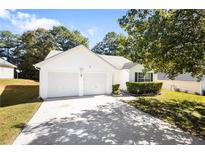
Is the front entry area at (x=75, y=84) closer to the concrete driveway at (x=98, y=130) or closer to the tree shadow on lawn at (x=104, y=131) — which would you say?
the concrete driveway at (x=98, y=130)

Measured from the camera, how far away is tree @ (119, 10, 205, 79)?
23.9 ft

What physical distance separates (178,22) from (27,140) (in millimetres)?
7433

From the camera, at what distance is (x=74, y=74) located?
15078mm

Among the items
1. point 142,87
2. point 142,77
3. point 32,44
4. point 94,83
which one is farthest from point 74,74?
point 32,44

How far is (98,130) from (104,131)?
250mm

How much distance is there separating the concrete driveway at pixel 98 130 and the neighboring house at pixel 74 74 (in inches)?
196

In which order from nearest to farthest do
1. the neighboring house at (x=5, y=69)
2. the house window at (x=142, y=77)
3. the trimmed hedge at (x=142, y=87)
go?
the trimmed hedge at (x=142, y=87) < the house window at (x=142, y=77) < the neighboring house at (x=5, y=69)

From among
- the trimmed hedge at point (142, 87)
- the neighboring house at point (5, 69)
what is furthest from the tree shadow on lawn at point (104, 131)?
the neighboring house at point (5, 69)

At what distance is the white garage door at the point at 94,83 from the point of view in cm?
1578

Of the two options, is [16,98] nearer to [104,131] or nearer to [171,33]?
[104,131]

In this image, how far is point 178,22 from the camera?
7508 millimetres

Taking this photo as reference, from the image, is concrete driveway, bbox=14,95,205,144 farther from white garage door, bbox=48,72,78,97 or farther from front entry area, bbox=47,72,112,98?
front entry area, bbox=47,72,112,98
